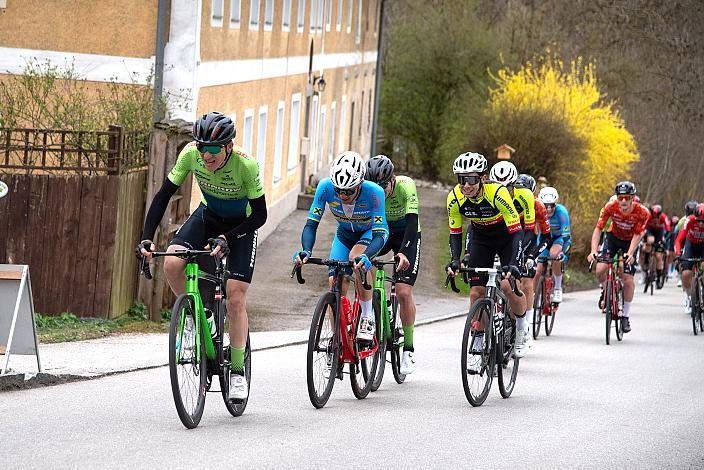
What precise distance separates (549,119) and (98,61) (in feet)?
73.7

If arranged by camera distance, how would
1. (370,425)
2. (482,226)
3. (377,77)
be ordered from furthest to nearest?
(377,77) < (482,226) < (370,425)

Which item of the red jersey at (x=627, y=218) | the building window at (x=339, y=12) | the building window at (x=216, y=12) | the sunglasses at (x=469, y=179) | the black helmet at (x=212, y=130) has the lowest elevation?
the red jersey at (x=627, y=218)

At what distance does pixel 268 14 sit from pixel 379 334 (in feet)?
54.1

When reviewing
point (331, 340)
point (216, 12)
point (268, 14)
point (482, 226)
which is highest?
point (268, 14)

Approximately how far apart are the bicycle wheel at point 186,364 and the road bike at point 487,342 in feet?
7.86

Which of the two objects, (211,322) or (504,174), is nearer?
(211,322)

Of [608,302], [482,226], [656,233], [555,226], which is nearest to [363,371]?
[482,226]

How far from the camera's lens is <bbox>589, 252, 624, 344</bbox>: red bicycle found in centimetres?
1666

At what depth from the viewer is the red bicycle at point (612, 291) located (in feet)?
54.6

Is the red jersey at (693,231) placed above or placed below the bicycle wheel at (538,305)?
above

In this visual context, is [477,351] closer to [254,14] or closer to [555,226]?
[555,226]

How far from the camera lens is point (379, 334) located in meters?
10.2

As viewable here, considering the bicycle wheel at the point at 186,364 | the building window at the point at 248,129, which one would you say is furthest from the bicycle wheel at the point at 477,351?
the building window at the point at 248,129

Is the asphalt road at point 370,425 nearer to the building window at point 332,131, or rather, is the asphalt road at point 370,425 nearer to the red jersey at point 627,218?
the red jersey at point 627,218
